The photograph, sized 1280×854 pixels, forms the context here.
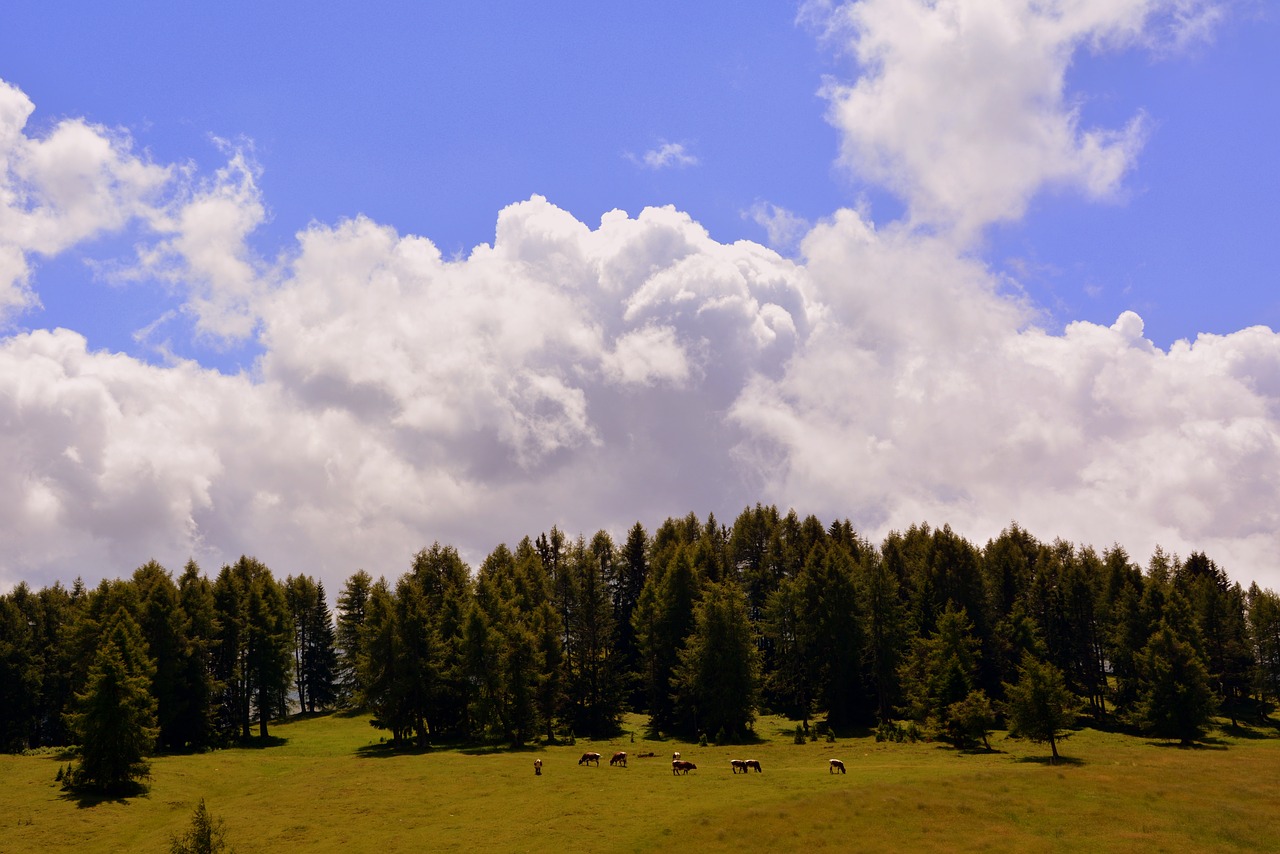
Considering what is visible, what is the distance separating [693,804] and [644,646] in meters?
50.3

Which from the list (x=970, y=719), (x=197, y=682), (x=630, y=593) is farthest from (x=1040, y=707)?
(x=197, y=682)

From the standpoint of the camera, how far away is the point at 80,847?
56750 mm

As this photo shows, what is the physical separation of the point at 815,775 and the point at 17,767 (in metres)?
71.0

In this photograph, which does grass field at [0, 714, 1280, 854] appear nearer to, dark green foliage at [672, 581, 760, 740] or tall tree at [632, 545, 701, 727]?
dark green foliage at [672, 581, 760, 740]

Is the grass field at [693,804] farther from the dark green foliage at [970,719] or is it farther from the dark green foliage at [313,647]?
the dark green foliage at [313,647]

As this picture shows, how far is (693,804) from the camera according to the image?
5866 cm

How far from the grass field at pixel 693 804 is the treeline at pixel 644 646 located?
29.2 ft

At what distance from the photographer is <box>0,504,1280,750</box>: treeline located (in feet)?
302

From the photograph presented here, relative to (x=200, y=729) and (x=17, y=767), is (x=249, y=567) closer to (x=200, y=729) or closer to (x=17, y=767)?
(x=200, y=729)

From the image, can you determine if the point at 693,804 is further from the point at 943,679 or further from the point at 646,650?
the point at 646,650

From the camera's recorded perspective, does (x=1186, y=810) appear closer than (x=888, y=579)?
Yes

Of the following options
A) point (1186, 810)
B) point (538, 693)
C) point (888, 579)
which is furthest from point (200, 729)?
point (1186, 810)

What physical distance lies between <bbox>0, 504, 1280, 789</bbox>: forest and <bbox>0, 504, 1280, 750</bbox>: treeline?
312 millimetres

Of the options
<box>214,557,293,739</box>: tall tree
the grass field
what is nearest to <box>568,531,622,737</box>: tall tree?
the grass field
